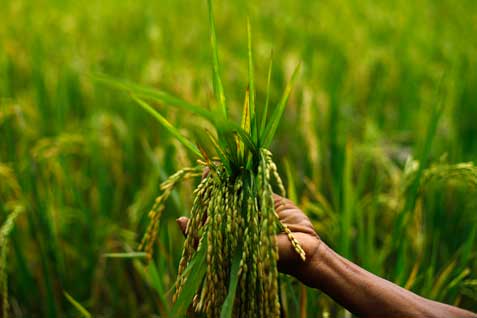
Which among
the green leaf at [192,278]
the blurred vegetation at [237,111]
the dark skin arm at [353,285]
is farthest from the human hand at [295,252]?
the blurred vegetation at [237,111]

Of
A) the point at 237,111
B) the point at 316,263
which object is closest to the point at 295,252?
the point at 316,263

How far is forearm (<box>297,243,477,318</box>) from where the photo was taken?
2.49 ft

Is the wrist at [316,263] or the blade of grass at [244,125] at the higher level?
the blade of grass at [244,125]

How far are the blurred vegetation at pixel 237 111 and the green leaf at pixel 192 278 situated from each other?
1.36 ft

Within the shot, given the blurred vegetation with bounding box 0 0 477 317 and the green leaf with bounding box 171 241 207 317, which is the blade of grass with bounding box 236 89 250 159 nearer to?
the green leaf with bounding box 171 241 207 317

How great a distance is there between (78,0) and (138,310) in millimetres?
3319

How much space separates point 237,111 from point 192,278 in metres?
1.68

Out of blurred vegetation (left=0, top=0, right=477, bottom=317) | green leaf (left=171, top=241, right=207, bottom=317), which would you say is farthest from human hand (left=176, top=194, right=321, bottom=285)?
blurred vegetation (left=0, top=0, right=477, bottom=317)

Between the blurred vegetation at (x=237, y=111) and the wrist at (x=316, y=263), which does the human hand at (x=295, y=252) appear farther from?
the blurred vegetation at (x=237, y=111)

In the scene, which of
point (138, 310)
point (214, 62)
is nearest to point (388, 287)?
point (214, 62)

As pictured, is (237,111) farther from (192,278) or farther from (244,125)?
(192,278)

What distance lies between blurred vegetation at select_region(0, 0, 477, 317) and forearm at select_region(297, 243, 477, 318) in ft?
1.31

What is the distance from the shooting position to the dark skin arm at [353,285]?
29.9 inches

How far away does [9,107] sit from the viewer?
200 centimetres
